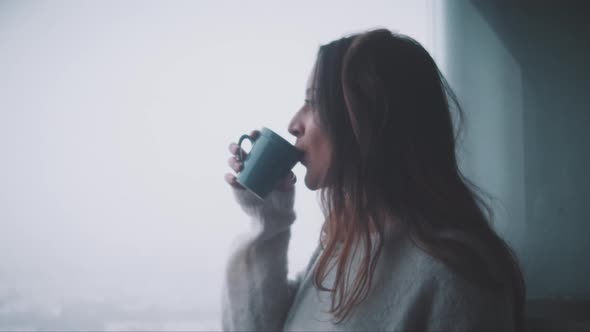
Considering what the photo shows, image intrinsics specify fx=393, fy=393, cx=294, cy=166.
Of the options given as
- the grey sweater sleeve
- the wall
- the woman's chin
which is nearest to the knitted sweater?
the grey sweater sleeve

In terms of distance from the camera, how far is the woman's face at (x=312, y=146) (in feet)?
2.24

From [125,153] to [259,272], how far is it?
17.0 inches

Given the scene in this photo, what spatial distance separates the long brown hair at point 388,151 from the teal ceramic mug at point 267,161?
0.07 meters

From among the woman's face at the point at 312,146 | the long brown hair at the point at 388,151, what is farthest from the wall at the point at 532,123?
the woman's face at the point at 312,146

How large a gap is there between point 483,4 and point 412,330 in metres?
0.93

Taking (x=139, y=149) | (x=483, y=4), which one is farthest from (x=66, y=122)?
(x=483, y=4)

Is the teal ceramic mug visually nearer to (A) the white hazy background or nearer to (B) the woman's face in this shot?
(B) the woman's face

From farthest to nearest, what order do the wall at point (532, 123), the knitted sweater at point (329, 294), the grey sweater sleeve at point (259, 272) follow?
the wall at point (532, 123) → the grey sweater sleeve at point (259, 272) → the knitted sweater at point (329, 294)

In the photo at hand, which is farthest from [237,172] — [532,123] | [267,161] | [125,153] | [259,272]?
[532,123]

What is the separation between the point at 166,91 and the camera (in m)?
0.95

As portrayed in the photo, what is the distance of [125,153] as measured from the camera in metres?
0.93

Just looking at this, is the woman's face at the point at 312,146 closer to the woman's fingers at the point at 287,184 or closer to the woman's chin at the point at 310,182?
the woman's chin at the point at 310,182

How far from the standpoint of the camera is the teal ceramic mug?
0.67 m

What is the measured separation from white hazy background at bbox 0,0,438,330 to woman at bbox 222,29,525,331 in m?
0.26
